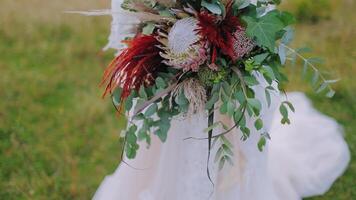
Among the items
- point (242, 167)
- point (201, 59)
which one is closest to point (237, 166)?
point (242, 167)

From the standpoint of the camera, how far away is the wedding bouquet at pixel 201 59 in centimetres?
→ 182

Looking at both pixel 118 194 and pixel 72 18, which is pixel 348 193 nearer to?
pixel 118 194

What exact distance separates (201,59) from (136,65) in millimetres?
230

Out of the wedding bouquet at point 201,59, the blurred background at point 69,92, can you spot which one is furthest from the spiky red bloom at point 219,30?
the blurred background at point 69,92

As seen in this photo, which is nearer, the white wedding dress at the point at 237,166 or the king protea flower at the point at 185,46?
the king protea flower at the point at 185,46

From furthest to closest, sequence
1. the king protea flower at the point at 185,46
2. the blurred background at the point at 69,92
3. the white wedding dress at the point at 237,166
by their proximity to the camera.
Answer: the blurred background at the point at 69,92
the white wedding dress at the point at 237,166
the king protea flower at the point at 185,46

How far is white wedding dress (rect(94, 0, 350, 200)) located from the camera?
221cm

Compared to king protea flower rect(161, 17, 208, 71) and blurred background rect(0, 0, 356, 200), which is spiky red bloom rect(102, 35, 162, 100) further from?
blurred background rect(0, 0, 356, 200)


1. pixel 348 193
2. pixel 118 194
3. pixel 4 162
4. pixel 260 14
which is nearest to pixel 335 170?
pixel 348 193

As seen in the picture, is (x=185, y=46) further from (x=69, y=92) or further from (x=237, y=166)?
(x=69, y=92)

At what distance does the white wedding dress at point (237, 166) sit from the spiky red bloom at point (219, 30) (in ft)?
1.16

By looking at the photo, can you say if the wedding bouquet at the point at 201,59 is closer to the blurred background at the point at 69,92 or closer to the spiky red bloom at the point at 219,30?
the spiky red bloom at the point at 219,30

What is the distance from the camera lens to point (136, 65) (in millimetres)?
1921

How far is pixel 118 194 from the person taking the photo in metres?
2.59
